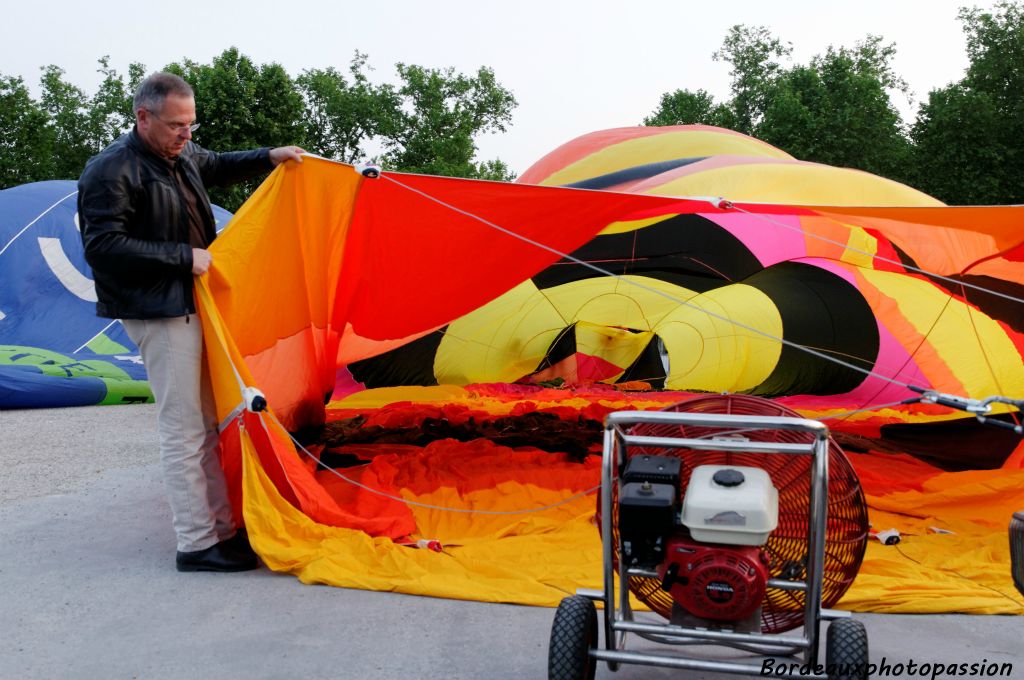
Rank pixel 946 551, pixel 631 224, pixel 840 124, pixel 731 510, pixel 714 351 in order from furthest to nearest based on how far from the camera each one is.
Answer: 1. pixel 840 124
2. pixel 714 351
3. pixel 631 224
4. pixel 946 551
5. pixel 731 510

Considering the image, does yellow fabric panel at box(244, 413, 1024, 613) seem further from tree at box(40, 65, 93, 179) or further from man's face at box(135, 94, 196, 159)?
tree at box(40, 65, 93, 179)

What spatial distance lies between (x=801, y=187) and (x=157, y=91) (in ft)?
11.9

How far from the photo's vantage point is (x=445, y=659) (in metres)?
2.51

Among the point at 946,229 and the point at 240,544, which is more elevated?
the point at 946,229

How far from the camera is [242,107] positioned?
22219 millimetres

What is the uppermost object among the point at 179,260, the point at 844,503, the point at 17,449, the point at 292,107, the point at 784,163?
the point at 292,107

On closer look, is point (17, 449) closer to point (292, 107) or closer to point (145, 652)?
point (145, 652)

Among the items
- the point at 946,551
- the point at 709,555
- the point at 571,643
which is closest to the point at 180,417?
the point at 571,643

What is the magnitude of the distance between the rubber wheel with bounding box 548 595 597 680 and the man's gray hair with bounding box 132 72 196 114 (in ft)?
6.87

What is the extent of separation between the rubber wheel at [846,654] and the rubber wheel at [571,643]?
0.53m

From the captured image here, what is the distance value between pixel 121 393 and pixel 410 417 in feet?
9.25

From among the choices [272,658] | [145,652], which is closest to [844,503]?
[272,658]

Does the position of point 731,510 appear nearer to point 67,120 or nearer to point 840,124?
point 840,124

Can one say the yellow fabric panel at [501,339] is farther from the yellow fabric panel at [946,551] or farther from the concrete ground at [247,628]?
the concrete ground at [247,628]
